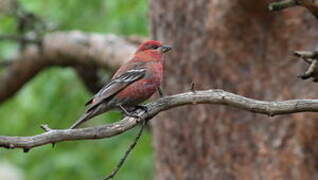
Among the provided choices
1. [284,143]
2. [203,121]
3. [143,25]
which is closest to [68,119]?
[143,25]

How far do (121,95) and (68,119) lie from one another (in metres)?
4.78

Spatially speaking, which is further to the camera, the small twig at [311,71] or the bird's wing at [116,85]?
the bird's wing at [116,85]

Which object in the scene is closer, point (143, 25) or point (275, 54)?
point (275, 54)

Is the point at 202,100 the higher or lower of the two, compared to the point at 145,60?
higher

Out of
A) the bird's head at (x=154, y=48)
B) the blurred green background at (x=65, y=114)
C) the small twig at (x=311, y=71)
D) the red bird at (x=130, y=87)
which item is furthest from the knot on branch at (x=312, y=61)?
the blurred green background at (x=65, y=114)

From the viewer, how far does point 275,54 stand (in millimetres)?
7492

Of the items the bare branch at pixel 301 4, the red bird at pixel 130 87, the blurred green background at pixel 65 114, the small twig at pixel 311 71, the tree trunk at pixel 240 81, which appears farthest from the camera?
the blurred green background at pixel 65 114

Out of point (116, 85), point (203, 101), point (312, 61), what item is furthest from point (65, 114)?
point (312, 61)

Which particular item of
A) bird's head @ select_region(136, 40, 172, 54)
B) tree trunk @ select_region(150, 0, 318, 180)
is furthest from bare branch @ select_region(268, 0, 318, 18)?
tree trunk @ select_region(150, 0, 318, 180)

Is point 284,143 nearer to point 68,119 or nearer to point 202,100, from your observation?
point 202,100

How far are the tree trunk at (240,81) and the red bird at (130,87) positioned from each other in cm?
120

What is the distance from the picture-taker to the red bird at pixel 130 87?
5.87m

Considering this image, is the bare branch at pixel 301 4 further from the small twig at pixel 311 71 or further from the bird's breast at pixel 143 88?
the bird's breast at pixel 143 88

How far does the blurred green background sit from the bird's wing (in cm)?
359
